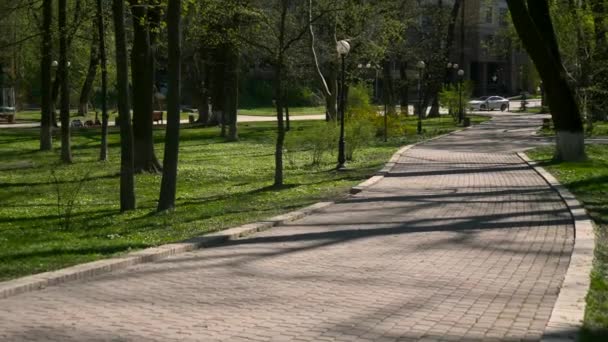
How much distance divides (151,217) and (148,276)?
544 cm

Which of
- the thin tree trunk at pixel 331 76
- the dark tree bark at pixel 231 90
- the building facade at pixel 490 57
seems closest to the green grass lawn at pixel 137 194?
the thin tree trunk at pixel 331 76

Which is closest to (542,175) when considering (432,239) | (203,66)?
(432,239)

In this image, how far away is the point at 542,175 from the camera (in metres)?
20.9

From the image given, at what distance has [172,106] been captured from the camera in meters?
15.0

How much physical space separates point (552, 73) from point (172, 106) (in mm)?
11870

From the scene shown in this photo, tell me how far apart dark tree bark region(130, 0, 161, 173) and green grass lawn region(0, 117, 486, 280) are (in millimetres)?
753

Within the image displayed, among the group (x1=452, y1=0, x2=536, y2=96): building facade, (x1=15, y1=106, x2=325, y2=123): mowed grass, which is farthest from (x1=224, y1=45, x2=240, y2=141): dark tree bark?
(x1=452, y1=0, x2=536, y2=96): building facade

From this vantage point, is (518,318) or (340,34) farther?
(340,34)

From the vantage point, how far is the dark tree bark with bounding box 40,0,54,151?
85.5 ft

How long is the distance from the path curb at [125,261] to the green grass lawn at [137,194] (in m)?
0.30

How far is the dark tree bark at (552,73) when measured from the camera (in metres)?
22.6

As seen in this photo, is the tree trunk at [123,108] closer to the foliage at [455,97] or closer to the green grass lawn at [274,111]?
the foliage at [455,97]

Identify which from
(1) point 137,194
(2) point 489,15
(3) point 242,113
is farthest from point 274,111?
(1) point 137,194

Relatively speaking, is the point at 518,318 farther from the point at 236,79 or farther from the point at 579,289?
the point at 236,79
